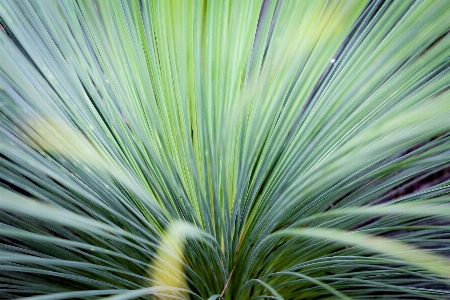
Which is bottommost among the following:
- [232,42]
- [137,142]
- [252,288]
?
[252,288]

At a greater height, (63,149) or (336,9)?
(336,9)

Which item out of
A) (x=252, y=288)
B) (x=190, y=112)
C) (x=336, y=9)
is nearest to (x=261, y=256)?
(x=252, y=288)

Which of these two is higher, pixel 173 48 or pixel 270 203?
pixel 173 48

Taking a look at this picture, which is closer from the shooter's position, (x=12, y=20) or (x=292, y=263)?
(x=12, y=20)

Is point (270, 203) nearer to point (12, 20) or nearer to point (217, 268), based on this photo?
point (217, 268)

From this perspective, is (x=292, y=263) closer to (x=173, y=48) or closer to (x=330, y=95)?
(x=330, y=95)

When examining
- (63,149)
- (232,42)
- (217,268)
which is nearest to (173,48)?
(232,42)
